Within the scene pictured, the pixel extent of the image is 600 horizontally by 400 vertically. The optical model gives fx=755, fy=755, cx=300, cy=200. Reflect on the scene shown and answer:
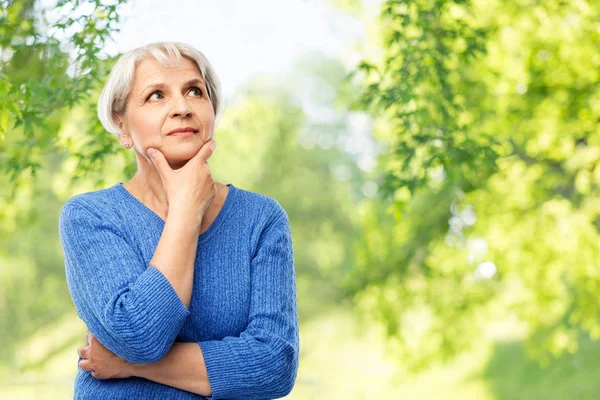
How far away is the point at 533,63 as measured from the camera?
5.79m

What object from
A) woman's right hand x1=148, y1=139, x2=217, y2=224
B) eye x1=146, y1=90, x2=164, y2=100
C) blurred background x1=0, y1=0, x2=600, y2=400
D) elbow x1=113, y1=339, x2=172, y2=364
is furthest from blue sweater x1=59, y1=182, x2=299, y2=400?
blurred background x1=0, y1=0, x2=600, y2=400

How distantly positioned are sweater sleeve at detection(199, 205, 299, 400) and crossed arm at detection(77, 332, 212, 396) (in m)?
0.02

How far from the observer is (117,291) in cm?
141

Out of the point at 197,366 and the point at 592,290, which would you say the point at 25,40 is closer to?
the point at 197,366

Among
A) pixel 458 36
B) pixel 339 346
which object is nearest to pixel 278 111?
pixel 339 346

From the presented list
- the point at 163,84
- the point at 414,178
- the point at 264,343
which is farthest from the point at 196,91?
the point at 414,178

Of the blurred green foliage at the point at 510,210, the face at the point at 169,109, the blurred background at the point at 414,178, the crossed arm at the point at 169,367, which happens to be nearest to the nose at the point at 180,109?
the face at the point at 169,109

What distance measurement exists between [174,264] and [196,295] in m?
0.14

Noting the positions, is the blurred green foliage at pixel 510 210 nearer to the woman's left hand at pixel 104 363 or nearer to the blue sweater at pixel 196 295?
the blue sweater at pixel 196 295

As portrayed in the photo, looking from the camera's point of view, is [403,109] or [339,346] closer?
[403,109]

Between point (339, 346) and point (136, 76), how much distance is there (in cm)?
1547

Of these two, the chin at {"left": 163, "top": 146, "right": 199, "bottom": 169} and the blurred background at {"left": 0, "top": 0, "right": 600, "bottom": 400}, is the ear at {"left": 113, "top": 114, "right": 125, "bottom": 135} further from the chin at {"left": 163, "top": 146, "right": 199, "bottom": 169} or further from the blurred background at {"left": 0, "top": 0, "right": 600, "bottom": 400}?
the blurred background at {"left": 0, "top": 0, "right": 600, "bottom": 400}

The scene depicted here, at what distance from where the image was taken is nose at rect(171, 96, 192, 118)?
1523 millimetres

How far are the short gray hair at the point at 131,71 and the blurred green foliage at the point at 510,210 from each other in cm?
287
